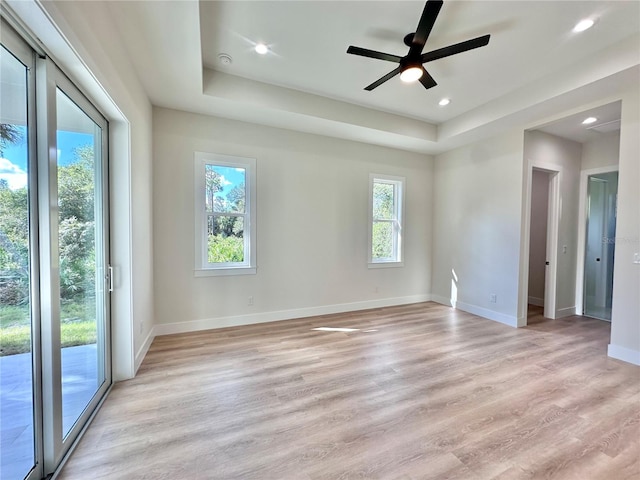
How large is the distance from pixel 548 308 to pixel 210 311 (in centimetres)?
517

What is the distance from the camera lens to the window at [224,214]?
3721 millimetres

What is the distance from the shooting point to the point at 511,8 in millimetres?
2232

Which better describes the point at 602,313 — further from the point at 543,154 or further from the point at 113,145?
the point at 113,145

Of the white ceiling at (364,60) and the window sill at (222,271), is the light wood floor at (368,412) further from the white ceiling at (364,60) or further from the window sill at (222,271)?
the white ceiling at (364,60)

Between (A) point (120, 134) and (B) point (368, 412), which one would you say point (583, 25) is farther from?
(A) point (120, 134)

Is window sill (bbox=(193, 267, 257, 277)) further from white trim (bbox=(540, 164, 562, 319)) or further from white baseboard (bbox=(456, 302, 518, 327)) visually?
white trim (bbox=(540, 164, 562, 319))

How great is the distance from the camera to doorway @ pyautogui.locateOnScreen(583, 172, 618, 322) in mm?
4426

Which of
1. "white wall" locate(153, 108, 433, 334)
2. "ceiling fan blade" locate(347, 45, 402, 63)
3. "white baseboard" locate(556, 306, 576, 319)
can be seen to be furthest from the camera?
"white baseboard" locate(556, 306, 576, 319)

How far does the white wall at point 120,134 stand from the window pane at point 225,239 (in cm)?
73

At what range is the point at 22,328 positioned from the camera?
134 cm

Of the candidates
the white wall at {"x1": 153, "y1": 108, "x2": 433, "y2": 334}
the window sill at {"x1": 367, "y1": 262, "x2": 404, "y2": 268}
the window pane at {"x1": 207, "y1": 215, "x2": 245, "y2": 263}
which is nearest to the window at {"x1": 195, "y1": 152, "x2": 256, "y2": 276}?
the window pane at {"x1": 207, "y1": 215, "x2": 245, "y2": 263}

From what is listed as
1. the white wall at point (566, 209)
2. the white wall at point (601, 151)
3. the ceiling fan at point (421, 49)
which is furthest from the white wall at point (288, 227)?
the white wall at point (601, 151)

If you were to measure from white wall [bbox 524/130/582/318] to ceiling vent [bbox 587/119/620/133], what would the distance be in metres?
0.39

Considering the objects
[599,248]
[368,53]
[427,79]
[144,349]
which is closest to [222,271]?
[144,349]
